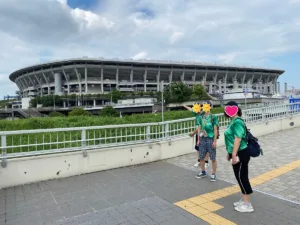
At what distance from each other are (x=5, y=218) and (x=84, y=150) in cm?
227

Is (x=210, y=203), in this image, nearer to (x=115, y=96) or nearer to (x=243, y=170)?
(x=243, y=170)

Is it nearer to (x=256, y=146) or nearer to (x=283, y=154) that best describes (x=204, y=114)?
(x=256, y=146)

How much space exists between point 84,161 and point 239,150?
3442mm

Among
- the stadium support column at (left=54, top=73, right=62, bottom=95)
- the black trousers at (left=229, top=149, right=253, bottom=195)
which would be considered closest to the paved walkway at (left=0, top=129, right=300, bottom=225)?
the black trousers at (left=229, top=149, right=253, bottom=195)

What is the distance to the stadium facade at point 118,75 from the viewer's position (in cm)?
6988

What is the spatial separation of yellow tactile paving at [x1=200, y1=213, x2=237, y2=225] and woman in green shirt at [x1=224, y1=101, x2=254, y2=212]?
350 millimetres

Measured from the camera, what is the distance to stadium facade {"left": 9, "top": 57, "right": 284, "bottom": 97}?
6988 centimetres

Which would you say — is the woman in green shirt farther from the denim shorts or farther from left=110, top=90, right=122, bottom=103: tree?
left=110, top=90, right=122, bottom=103: tree

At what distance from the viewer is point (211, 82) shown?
85.1 m

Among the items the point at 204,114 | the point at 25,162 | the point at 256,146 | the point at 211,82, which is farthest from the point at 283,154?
the point at 211,82

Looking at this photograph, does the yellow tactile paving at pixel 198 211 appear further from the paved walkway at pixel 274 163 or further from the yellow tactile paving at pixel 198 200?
the paved walkway at pixel 274 163

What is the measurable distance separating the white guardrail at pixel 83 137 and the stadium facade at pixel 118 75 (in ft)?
193

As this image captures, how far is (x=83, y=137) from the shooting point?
556cm

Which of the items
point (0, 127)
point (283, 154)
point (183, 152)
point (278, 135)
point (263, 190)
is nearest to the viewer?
point (263, 190)
